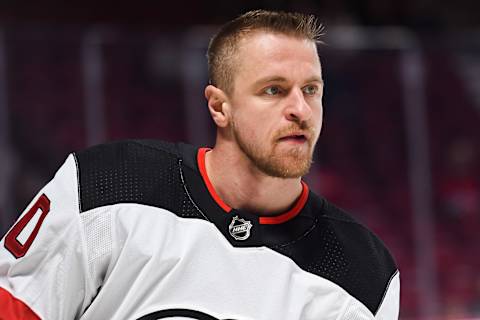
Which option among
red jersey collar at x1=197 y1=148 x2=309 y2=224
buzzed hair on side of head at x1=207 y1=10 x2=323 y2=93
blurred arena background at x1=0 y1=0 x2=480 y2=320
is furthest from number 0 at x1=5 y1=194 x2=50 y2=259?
blurred arena background at x1=0 y1=0 x2=480 y2=320

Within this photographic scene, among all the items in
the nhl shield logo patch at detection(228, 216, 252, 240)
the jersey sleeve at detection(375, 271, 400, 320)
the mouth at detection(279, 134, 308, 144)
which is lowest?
the jersey sleeve at detection(375, 271, 400, 320)

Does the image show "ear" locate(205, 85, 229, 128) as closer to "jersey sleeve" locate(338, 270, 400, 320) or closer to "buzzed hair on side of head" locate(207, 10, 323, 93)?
"buzzed hair on side of head" locate(207, 10, 323, 93)

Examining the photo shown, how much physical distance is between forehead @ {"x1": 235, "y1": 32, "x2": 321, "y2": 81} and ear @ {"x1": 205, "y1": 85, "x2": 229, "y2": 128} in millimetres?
65

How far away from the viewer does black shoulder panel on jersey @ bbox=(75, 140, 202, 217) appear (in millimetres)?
1737

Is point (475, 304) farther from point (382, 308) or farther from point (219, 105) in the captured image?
point (219, 105)

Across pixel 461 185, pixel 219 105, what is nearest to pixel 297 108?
pixel 219 105

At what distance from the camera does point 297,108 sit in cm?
171

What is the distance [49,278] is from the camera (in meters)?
1.67

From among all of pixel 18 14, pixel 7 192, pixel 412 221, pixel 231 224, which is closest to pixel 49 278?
pixel 231 224

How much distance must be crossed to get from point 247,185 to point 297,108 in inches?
7.9

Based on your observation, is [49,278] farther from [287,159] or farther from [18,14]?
[18,14]

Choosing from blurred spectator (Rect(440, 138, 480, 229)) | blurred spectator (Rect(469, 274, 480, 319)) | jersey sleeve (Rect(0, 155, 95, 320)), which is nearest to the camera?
jersey sleeve (Rect(0, 155, 95, 320))

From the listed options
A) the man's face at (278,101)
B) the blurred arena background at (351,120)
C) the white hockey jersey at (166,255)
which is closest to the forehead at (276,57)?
the man's face at (278,101)

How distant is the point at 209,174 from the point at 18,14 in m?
4.63
